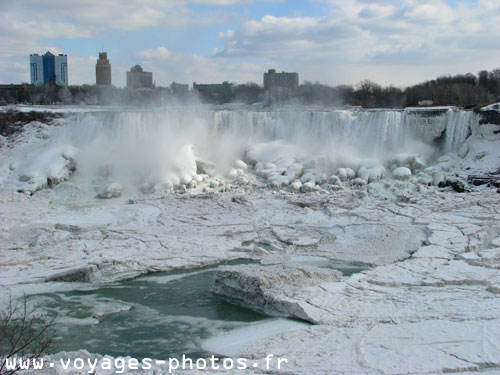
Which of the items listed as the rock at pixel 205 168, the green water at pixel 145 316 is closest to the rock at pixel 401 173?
the rock at pixel 205 168

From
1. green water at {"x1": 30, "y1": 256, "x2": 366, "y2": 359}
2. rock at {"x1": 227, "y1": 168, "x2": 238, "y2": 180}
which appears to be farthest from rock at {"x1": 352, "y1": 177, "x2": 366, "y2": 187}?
green water at {"x1": 30, "y1": 256, "x2": 366, "y2": 359}

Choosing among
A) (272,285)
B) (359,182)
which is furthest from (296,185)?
(272,285)

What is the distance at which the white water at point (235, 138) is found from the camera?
18.8 metres

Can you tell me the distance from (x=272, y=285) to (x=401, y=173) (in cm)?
1066

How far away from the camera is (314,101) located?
3428 centimetres

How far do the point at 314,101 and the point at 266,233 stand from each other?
2351cm

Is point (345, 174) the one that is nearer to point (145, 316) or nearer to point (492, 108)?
point (492, 108)

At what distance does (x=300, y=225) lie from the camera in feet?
40.9

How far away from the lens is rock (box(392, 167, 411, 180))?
57.0 ft

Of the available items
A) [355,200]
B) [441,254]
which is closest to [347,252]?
[441,254]

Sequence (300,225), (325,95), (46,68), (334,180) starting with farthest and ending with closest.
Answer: (46,68)
(325,95)
(334,180)
(300,225)

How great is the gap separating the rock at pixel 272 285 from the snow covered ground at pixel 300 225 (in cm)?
3

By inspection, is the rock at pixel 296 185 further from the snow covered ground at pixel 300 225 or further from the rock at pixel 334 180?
the rock at pixel 334 180

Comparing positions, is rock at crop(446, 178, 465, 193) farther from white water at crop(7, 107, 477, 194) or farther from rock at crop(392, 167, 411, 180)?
white water at crop(7, 107, 477, 194)
